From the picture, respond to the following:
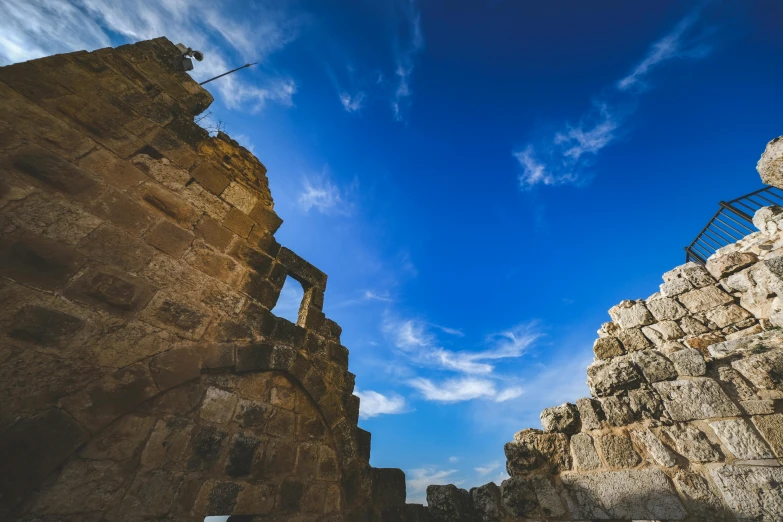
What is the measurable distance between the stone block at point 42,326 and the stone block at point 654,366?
4.92 metres

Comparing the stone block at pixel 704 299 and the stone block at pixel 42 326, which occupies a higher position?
the stone block at pixel 704 299

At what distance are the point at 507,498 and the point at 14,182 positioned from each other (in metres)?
5.25

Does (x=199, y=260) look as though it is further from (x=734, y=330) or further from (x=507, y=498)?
(x=734, y=330)

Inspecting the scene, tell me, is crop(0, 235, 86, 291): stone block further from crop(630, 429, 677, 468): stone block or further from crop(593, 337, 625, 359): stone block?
crop(593, 337, 625, 359): stone block

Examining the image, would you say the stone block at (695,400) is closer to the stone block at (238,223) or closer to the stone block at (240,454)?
the stone block at (240,454)

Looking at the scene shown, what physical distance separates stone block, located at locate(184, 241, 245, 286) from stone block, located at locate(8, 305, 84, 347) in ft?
3.29

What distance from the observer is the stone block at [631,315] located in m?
4.04

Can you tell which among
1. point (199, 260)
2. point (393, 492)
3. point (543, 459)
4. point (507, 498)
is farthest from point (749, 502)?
point (199, 260)

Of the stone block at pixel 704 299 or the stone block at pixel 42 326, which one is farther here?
the stone block at pixel 704 299

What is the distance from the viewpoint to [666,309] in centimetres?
394

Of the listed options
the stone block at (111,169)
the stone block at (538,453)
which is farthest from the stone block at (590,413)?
the stone block at (111,169)

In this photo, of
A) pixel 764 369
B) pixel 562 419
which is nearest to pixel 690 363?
pixel 764 369

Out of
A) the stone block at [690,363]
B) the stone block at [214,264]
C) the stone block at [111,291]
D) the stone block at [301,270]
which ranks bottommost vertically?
the stone block at [690,363]

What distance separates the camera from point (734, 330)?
3.51m
